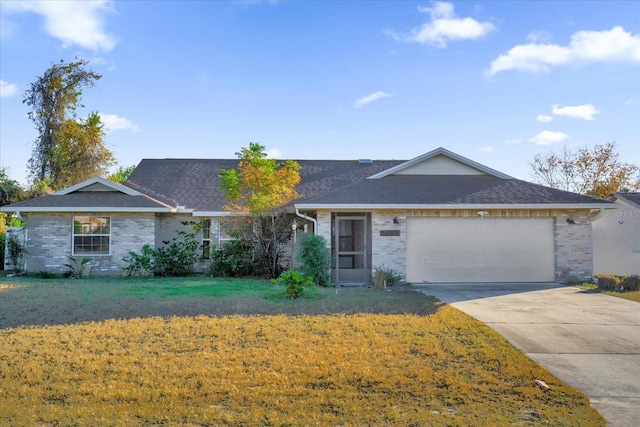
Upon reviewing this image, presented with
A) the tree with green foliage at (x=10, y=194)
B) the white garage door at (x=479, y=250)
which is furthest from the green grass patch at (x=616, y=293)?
the tree with green foliage at (x=10, y=194)

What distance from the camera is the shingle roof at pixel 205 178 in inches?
722

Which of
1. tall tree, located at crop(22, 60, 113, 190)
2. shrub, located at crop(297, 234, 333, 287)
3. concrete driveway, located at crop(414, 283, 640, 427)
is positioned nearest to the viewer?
concrete driveway, located at crop(414, 283, 640, 427)

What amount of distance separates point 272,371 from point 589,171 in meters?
32.6

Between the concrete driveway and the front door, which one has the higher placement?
the front door

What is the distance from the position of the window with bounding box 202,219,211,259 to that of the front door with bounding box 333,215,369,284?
17.2 ft

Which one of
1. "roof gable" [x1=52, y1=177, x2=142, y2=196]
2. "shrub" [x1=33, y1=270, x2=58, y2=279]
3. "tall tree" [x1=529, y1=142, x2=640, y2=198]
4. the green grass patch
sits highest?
"tall tree" [x1=529, y1=142, x2=640, y2=198]

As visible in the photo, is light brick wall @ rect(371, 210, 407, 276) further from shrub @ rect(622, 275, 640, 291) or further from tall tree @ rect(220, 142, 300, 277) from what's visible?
shrub @ rect(622, 275, 640, 291)

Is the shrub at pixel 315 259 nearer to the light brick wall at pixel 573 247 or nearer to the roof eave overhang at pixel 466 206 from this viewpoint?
the roof eave overhang at pixel 466 206

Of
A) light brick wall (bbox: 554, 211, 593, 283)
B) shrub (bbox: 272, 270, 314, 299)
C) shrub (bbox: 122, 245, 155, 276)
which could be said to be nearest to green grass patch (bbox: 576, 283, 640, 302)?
light brick wall (bbox: 554, 211, 593, 283)

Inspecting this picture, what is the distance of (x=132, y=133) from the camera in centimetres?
2805

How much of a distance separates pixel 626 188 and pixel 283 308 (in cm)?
2971

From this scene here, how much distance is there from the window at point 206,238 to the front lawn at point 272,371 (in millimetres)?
7868

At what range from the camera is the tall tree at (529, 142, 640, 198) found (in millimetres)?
31047

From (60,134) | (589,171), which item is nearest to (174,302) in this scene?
(60,134)
